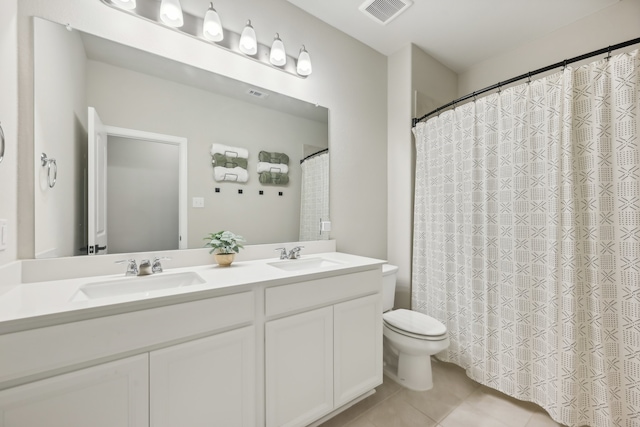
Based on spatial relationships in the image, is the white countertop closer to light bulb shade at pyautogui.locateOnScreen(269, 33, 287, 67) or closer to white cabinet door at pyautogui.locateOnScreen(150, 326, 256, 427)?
white cabinet door at pyautogui.locateOnScreen(150, 326, 256, 427)

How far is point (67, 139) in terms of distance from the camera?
1.21 meters

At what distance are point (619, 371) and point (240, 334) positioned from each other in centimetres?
184

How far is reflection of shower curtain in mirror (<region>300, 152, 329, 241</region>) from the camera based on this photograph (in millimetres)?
1943

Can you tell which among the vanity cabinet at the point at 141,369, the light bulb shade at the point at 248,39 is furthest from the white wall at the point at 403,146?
the vanity cabinet at the point at 141,369

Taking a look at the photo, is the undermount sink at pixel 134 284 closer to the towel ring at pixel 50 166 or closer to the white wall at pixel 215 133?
the white wall at pixel 215 133

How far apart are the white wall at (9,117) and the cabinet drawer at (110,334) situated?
Answer: 18.2 inches

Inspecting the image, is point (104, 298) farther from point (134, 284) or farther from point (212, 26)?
point (212, 26)

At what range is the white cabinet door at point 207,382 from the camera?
0.93 meters

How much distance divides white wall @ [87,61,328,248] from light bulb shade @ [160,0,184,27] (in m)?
0.30

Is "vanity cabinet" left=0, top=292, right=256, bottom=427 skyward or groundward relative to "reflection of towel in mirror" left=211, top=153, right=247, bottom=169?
groundward

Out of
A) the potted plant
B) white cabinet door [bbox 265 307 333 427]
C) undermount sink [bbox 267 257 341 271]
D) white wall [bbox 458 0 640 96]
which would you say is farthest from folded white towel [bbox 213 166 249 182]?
white wall [bbox 458 0 640 96]

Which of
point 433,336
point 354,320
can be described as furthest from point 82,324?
point 433,336

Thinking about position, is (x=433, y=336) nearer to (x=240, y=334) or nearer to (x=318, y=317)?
(x=318, y=317)

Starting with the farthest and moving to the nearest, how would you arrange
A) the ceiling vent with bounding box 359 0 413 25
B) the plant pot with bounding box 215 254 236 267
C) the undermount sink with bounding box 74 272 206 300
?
the ceiling vent with bounding box 359 0 413 25, the plant pot with bounding box 215 254 236 267, the undermount sink with bounding box 74 272 206 300
